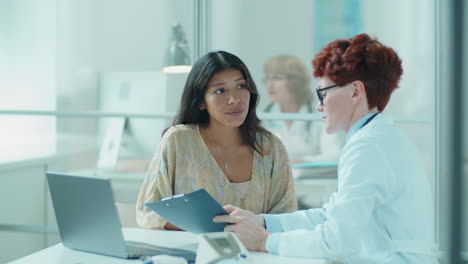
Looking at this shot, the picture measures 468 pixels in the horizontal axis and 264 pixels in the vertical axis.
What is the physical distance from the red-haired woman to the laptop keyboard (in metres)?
0.15

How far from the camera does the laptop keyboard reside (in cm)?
171

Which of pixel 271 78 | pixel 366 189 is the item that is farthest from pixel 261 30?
pixel 366 189

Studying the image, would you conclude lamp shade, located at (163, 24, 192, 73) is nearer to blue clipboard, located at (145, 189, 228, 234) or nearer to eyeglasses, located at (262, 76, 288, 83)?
eyeglasses, located at (262, 76, 288, 83)

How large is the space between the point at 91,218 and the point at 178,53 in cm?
222

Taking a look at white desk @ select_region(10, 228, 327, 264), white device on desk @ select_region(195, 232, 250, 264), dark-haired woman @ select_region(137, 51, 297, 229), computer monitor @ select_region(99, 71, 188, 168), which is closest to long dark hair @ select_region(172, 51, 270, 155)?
dark-haired woman @ select_region(137, 51, 297, 229)

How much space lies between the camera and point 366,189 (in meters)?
1.57

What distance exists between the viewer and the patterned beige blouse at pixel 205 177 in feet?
7.47

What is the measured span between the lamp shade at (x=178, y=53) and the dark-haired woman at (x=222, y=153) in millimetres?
1304

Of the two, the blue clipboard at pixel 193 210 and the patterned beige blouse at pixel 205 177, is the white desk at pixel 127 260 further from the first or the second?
the patterned beige blouse at pixel 205 177

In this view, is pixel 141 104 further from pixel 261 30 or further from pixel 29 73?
pixel 261 30

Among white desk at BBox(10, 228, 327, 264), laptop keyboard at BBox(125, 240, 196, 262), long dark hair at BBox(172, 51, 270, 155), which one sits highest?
long dark hair at BBox(172, 51, 270, 155)

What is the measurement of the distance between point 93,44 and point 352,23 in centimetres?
184

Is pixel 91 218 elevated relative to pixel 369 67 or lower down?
lower down

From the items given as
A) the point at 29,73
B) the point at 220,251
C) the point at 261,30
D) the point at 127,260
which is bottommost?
the point at 127,260
